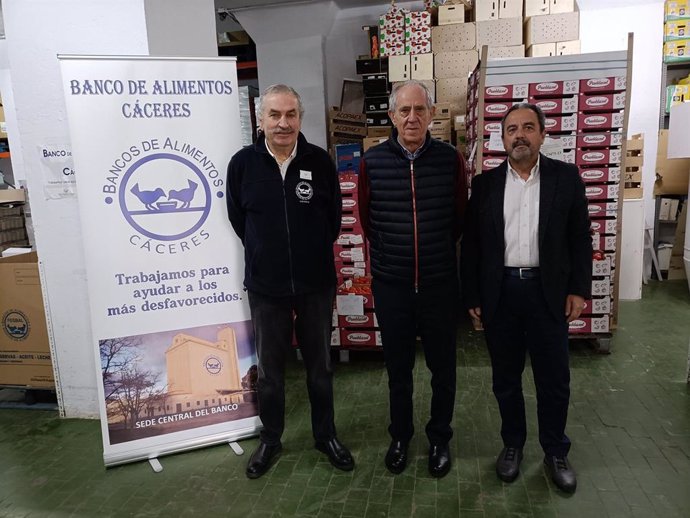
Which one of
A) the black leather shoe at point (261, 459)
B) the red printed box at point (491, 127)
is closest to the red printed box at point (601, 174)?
the red printed box at point (491, 127)

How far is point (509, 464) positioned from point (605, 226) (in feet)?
7.65

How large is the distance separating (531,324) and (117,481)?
2.15 meters

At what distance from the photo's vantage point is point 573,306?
2146mm

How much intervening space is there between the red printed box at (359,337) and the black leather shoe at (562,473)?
5.51 feet

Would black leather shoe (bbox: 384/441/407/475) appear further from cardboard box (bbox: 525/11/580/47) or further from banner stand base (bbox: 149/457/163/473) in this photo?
cardboard box (bbox: 525/11/580/47)

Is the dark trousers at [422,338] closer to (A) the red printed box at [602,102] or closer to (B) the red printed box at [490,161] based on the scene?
(B) the red printed box at [490,161]

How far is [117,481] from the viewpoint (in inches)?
96.0

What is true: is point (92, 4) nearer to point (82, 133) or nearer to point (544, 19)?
point (82, 133)

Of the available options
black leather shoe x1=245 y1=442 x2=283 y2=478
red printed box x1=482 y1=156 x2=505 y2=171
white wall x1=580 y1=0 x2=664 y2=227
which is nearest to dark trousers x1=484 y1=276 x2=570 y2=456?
black leather shoe x1=245 y1=442 x2=283 y2=478

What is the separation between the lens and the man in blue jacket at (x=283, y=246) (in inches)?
89.0

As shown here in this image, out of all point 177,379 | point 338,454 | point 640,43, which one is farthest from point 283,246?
point 640,43

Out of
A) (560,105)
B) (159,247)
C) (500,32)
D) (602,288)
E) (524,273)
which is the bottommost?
(602,288)

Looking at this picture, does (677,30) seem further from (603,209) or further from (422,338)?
(422,338)

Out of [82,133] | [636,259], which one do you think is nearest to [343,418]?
[82,133]
